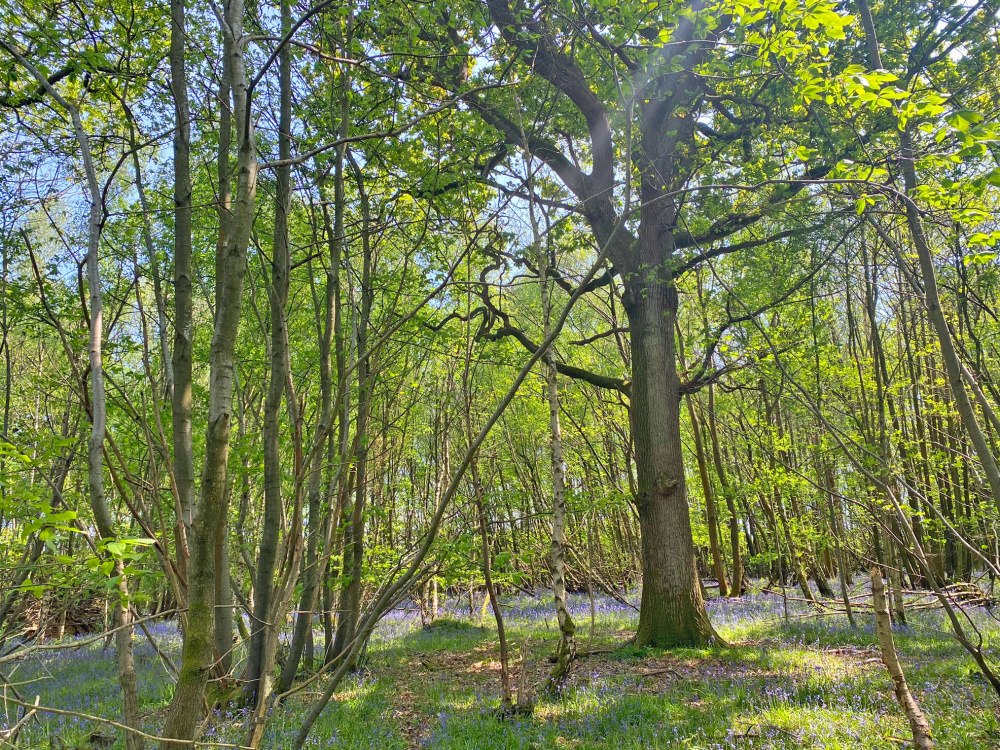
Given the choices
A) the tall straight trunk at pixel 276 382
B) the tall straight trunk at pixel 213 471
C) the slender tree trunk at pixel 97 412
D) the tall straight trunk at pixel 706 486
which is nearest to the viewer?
the tall straight trunk at pixel 213 471

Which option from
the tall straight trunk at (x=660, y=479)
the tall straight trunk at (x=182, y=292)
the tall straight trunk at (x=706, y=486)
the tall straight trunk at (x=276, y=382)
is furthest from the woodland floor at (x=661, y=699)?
the tall straight trunk at (x=706, y=486)

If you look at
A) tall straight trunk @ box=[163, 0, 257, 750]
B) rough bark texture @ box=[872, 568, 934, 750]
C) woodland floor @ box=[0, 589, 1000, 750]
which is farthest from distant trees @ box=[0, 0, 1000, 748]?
woodland floor @ box=[0, 589, 1000, 750]

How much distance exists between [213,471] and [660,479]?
668cm

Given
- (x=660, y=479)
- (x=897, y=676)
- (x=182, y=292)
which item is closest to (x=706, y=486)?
(x=660, y=479)

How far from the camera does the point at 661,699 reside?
496 centimetres

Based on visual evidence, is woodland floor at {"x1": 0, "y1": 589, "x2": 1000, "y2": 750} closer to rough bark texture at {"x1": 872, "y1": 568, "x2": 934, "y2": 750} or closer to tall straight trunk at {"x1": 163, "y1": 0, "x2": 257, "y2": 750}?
rough bark texture at {"x1": 872, "y1": 568, "x2": 934, "y2": 750}

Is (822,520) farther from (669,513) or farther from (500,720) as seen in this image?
(500,720)

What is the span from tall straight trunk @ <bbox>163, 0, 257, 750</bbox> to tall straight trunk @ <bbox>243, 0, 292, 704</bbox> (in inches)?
5.4

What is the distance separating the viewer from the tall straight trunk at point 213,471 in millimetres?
1297

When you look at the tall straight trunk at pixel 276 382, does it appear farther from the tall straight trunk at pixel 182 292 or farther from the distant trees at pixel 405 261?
the tall straight trunk at pixel 182 292

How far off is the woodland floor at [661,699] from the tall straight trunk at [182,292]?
1061mm

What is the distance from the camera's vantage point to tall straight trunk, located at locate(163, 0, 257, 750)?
130 cm

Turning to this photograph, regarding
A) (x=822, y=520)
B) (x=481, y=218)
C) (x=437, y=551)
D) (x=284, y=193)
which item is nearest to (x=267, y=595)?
(x=437, y=551)

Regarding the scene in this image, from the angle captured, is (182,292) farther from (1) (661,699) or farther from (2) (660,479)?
(2) (660,479)
